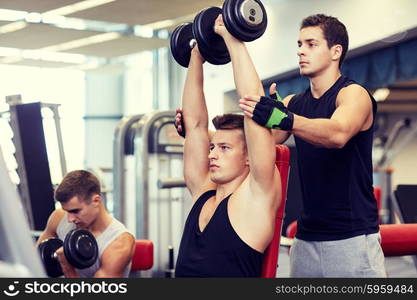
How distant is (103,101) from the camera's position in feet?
35.9

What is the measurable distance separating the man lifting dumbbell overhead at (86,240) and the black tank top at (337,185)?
869 mm

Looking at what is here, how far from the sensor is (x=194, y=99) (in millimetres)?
1977

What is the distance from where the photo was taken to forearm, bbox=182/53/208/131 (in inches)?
77.2

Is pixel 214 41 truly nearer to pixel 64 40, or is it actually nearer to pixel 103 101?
pixel 64 40

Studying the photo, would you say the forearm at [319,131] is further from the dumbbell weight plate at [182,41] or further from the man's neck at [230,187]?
the dumbbell weight plate at [182,41]

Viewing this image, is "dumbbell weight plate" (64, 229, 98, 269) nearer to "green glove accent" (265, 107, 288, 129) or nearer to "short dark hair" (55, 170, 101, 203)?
"short dark hair" (55, 170, 101, 203)

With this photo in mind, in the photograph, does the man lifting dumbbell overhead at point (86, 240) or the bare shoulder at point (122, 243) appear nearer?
the man lifting dumbbell overhead at point (86, 240)

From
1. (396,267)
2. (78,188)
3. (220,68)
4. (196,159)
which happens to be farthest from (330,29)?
(220,68)

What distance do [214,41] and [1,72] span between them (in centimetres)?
566

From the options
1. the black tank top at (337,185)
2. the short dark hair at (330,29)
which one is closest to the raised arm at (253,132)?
the black tank top at (337,185)

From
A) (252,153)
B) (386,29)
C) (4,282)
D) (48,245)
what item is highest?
(386,29)

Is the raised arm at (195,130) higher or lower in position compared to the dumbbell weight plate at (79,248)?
higher

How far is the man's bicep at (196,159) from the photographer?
195 centimetres

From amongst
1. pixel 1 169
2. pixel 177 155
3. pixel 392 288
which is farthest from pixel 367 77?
pixel 1 169
